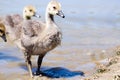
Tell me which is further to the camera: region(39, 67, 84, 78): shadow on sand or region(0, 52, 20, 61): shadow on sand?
region(0, 52, 20, 61): shadow on sand

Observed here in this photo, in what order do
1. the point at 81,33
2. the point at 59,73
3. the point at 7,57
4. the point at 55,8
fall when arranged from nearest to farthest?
1. the point at 55,8
2. the point at 59,73
3. the point at 7,57
4. the point at 81,33

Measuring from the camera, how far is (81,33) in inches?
611

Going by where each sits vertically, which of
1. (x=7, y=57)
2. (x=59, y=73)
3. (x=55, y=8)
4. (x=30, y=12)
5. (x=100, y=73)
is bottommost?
(x=100, y=73)

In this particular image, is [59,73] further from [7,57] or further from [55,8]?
[7,57]

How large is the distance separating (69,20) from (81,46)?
3380 millimetres

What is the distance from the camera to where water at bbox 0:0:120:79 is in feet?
41.0

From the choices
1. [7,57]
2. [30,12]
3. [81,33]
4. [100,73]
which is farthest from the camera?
[81,33]

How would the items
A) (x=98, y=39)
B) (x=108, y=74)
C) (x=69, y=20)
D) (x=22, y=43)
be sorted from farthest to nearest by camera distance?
(x=69, y=20)
(x=98, y=39)
(x=22, y=43)
(x=108, y=74)

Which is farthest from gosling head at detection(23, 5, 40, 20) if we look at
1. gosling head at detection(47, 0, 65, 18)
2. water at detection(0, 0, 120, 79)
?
water at detection(0, 0, 120, 79)

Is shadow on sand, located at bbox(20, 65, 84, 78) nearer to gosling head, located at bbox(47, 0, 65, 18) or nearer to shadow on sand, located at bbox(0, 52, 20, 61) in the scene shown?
shadow on sand, located at bbox(0, 52, 20, 61)

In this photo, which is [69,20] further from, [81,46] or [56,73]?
[56,73]

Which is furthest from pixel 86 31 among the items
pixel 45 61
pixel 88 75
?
pixel 88 75

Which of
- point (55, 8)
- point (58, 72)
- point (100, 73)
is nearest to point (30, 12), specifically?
point (55, 8)

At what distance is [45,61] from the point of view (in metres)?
12.4
